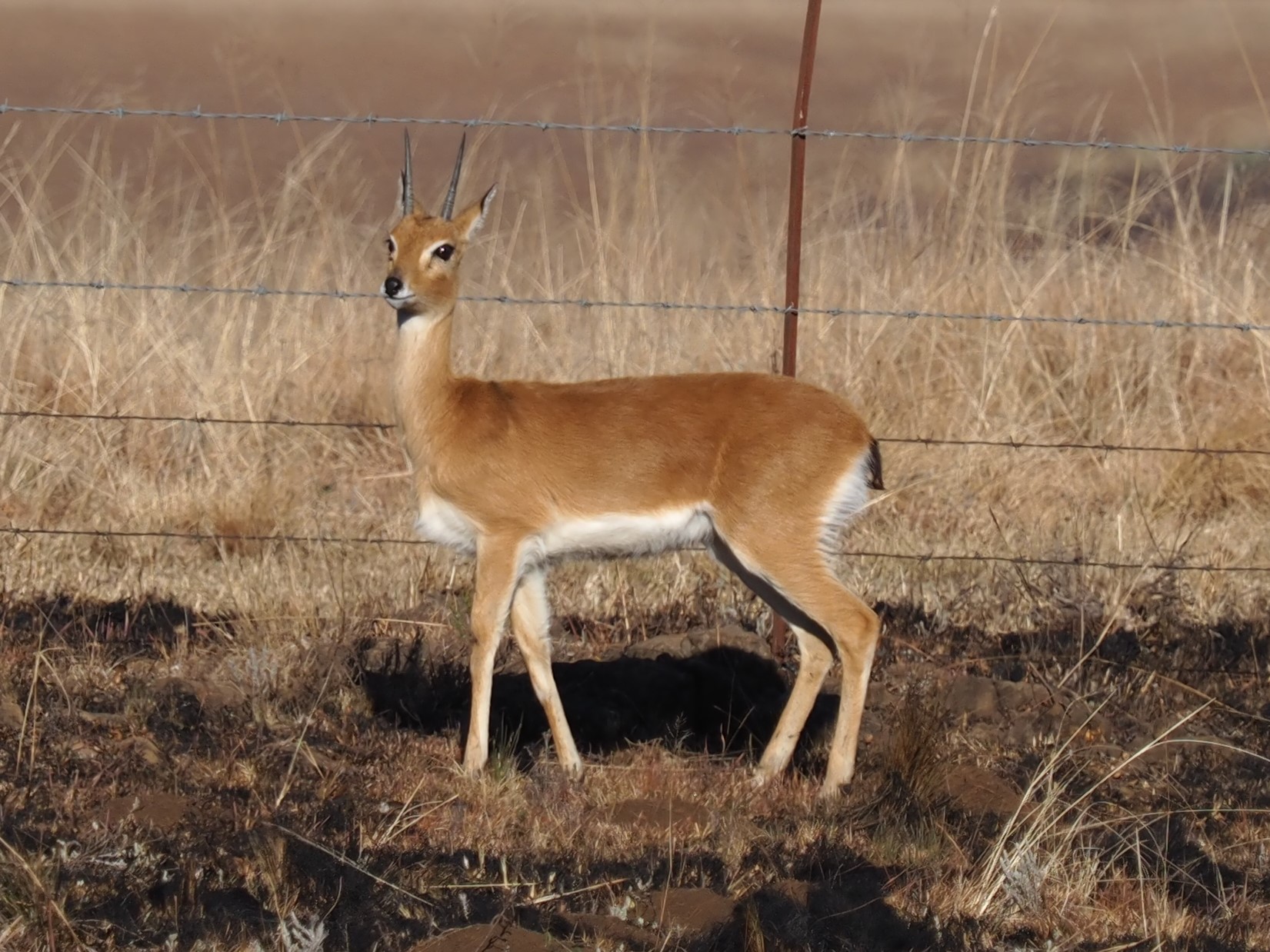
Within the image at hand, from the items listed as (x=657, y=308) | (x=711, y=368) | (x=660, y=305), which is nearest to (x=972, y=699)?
(x=660, y=305)

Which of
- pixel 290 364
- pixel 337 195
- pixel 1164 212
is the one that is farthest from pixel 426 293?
pixel 1164 212

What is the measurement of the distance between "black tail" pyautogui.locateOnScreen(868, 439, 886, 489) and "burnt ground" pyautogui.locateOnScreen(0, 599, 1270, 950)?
2.49 ft

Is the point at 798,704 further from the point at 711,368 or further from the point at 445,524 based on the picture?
the point at 711,368

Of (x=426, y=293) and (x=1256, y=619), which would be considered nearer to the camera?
(x=426, y=293)

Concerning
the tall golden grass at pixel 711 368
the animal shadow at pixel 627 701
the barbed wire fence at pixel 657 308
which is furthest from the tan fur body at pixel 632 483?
the tall golden grass at pixel 711 368

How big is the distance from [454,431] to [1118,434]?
443 centimetres

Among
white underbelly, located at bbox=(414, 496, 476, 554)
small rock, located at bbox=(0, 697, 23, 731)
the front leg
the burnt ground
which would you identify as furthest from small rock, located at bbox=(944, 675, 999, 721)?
small rock, located at bbox=(0, 697, 23, 731)

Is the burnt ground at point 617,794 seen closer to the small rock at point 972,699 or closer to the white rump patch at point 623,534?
the small rock at point 972,699

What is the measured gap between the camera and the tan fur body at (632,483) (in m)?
5.32

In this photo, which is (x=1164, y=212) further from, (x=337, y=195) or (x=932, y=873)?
(x=932, y=873)

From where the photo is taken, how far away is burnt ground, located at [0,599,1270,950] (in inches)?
156

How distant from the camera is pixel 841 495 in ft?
17.6

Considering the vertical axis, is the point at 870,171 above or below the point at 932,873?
above

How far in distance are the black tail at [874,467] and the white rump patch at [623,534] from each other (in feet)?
1.78
